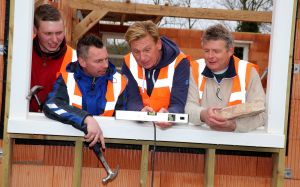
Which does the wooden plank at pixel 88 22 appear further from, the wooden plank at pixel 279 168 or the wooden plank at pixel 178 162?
the wooden plank at pixel 279 168

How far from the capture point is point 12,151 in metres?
3.41

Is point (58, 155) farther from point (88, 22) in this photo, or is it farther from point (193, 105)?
point (88, 22)

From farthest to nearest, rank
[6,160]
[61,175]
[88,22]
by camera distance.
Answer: [88,22] → [61,175] → [6,160]

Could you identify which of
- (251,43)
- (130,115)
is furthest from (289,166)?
(251,43)

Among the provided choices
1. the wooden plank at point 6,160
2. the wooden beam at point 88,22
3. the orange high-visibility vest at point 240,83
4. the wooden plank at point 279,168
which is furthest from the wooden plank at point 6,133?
the wooden beam at point 88,22

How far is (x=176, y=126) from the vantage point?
3281 millimetres

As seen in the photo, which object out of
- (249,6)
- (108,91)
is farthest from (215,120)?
(249,6)

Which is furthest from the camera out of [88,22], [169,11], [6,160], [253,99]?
[169,11]

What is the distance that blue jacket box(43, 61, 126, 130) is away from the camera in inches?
123

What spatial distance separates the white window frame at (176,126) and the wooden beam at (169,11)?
595cm

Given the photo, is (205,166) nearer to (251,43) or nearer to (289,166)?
(289,166)

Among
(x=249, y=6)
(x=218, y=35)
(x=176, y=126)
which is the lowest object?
(x=176, y=126)

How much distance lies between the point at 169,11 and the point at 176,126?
20.6 ft

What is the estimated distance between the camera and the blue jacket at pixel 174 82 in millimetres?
3254
